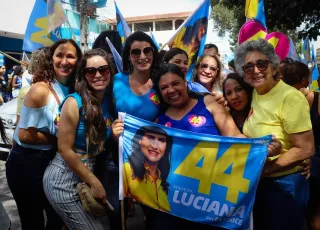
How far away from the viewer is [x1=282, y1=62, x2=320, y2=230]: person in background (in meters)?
2.79

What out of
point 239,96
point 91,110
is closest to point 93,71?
point 91,110

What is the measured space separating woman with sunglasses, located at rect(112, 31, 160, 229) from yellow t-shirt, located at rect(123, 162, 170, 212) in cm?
15

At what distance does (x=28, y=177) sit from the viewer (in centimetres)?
265

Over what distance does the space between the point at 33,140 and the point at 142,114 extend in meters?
0.93

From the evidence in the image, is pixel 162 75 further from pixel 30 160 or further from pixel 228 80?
pixel 30 160

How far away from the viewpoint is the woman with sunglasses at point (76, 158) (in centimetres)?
235

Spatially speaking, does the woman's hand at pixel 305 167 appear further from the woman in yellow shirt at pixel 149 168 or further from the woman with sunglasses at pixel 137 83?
the woman with sunglasses at pixel 137 83

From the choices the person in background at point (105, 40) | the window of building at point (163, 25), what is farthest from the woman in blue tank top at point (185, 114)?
the window of building at point (163, 25)

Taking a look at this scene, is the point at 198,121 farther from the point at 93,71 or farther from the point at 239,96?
the point at 93,71

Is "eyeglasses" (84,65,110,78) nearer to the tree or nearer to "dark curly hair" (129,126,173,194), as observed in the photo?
"dark curly hair" (129,126,173,194)

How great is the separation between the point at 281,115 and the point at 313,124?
68 cm

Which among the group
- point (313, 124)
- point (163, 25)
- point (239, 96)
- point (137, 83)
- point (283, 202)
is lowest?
point (283, 202)

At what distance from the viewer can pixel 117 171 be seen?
9.11 feet

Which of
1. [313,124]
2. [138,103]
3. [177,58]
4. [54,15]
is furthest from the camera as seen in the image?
[54,15]
